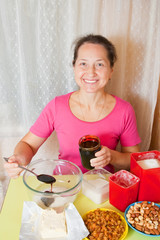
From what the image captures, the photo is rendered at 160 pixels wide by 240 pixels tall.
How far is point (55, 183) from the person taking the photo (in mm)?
1119

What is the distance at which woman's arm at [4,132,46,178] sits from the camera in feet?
3.54

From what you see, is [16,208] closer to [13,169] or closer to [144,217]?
[13,169]

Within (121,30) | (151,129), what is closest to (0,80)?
(121,30)

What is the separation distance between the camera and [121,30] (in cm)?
152

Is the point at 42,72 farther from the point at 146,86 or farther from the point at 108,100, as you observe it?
the point at 146,86

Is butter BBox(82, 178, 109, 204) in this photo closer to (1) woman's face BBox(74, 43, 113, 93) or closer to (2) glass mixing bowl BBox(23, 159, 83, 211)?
(2) glass mixing bowl BBox(23, 159, 83, 211)

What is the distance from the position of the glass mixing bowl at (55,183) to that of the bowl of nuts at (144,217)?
0.78 ft

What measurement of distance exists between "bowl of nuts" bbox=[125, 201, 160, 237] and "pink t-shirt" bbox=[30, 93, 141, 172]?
0.53 meters

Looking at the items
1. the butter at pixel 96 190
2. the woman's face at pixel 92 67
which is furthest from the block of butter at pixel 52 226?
the woman's face at pixel 92 67

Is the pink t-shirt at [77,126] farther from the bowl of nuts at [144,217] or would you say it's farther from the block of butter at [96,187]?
the bowl of nuts at [144,217]

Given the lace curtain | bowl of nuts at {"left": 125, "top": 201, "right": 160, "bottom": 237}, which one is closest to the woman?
the lace curtain

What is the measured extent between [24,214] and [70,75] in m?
0.94

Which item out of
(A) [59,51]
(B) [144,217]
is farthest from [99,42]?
(B) [144,217]

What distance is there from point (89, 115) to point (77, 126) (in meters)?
0.11
